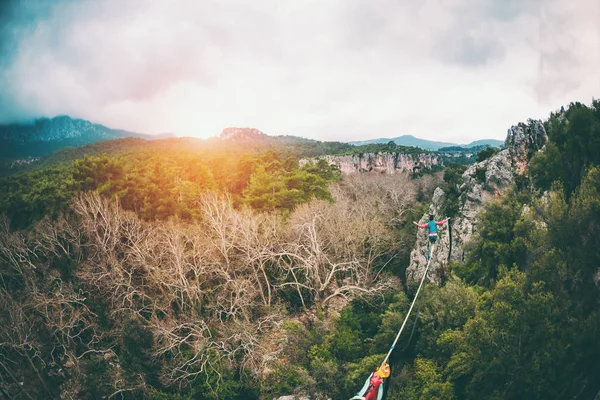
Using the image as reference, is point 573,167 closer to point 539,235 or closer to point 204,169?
point 539,235

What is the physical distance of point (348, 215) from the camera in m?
28.8

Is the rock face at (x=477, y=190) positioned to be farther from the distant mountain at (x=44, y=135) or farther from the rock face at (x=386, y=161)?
the rock face at (x=386, y=161)

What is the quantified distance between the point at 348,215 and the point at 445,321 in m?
13.7

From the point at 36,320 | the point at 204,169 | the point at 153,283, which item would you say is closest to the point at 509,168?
the point at 153,283

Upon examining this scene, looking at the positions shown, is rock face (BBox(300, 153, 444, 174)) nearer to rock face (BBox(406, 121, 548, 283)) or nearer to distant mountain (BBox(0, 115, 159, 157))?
distant mountain (BBox(0, 115, 159, 157))

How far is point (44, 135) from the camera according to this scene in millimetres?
43406

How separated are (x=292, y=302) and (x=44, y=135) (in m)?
41.3

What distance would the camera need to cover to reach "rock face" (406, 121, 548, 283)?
21109mm

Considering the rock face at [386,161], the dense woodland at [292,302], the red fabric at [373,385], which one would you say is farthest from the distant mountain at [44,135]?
the rock face at [386,161]

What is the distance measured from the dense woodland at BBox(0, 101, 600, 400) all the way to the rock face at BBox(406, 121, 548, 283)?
3.56 ft

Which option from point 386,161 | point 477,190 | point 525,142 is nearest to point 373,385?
point 477,190

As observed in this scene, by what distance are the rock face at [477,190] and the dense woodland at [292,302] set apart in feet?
3.56

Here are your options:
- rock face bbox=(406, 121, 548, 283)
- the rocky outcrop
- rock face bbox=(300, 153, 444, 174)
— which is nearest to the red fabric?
rock face bbox=(406, 121, 548, 283)

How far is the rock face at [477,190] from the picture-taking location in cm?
2111
